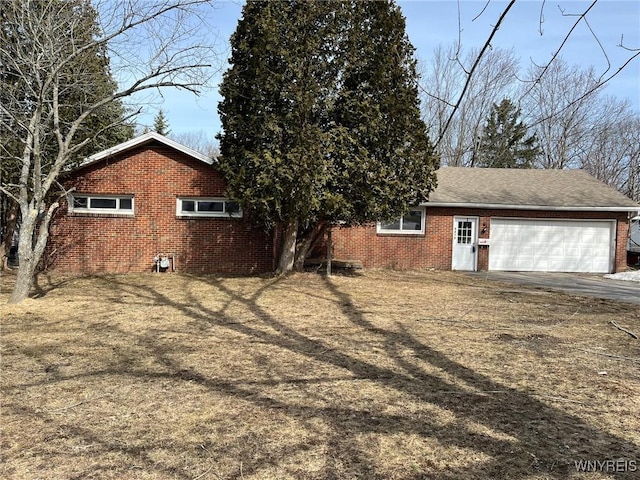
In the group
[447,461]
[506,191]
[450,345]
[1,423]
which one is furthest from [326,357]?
[506,191]

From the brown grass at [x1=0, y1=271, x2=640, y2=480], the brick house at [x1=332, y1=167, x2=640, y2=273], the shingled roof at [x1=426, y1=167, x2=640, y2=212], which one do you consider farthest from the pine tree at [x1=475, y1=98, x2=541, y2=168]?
the brown grass at [x1=0, y1=271, x2=640, y2=480]

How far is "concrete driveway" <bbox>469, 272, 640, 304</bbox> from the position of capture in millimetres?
11594

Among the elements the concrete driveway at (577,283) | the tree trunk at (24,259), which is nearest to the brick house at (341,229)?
the concrete driveway at (577,283)

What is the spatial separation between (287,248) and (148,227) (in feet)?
13.6

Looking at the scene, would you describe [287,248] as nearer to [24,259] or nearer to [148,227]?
[148,227]

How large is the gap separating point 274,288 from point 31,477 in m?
8.09

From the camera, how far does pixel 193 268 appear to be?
13766 mm

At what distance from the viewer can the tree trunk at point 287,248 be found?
1248cm

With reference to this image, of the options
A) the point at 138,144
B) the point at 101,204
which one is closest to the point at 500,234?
the point at 138,144

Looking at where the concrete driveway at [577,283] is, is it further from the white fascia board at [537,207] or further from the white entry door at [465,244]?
the white fascia board at [537,207]

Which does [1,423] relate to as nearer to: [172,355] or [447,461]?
[172,355]

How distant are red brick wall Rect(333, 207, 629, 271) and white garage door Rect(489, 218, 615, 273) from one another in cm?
24

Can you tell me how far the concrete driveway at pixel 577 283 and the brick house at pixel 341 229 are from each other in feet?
3.35

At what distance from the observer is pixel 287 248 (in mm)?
12625
